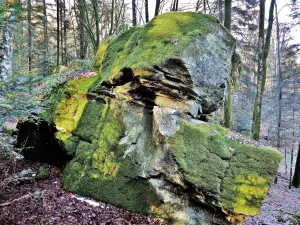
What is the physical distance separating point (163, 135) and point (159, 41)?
2.74 m

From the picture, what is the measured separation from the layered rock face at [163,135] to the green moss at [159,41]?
0.10ft

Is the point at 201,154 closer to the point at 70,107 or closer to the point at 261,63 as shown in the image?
the point at 70,107

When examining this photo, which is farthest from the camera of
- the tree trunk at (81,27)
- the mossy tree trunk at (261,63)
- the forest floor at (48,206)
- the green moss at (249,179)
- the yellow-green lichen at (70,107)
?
the tree trunk at (81,27)

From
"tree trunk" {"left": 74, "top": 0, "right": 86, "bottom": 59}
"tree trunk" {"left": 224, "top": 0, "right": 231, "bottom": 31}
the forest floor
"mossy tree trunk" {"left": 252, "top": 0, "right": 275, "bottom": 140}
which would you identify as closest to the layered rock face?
the forest floor

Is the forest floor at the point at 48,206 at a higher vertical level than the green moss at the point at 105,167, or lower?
lower

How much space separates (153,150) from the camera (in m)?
5.49

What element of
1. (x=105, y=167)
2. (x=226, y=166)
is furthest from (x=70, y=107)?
(x=226, y=166)

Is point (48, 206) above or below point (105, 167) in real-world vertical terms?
below

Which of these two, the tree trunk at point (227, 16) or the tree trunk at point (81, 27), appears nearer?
the tree trunk at point (227, 16)

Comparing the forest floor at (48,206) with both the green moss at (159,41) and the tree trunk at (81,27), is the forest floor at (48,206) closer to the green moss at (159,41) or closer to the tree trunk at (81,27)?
the green moss at (159,41)

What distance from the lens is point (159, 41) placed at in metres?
6.39

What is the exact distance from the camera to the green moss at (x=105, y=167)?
537 centimetres

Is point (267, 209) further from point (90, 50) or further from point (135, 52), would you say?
point (90, 50)

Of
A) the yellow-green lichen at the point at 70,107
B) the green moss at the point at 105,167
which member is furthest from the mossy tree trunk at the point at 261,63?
the yellow-green lichen at the point at 70,107
